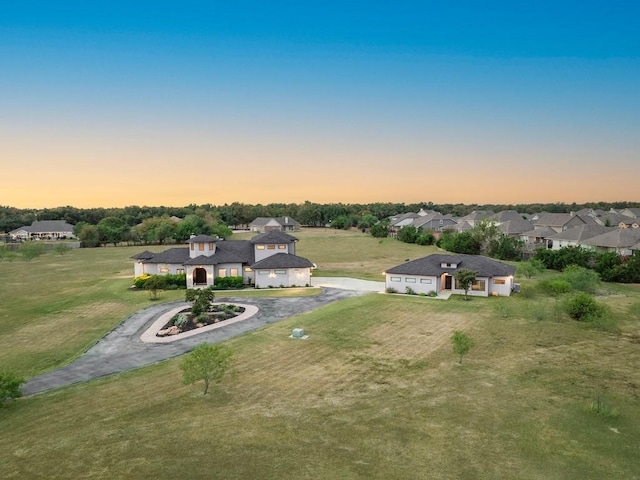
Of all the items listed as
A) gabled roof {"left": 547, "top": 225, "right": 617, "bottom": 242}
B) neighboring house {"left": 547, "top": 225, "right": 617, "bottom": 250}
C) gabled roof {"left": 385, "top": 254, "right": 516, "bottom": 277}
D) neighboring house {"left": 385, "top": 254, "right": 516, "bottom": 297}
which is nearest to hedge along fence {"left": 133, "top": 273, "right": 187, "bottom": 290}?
neighboring house {"left": 385, "top": 254, "right": 516, "bottom": 297}

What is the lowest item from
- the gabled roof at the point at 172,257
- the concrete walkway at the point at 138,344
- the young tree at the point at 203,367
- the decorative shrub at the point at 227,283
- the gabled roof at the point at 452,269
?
the concrete walkway at the point at 138,344

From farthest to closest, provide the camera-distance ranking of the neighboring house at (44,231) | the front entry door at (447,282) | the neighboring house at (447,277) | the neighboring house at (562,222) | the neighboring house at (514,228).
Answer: the neighboring house at (44,231) → the neighboring house at (514,228) → the neighboring house at (562,222) → the front entry door at (447,282) → the neighboring house at (447,277)

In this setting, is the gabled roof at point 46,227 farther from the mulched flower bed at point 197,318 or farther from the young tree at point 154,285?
the mulched flower bed at point 197,318

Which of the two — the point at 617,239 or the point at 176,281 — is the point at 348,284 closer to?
the point at 176,281

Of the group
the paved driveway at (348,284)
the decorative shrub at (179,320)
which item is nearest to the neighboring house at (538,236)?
the paved driveway at (348,284)

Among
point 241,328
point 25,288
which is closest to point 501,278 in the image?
point 241,328

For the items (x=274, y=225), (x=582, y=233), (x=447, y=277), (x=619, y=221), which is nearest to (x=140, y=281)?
(x=447, y=277)
